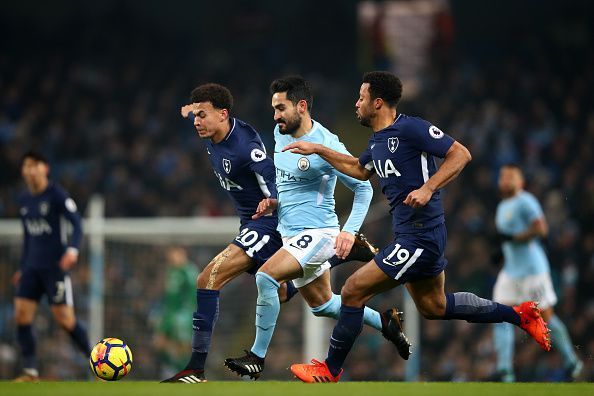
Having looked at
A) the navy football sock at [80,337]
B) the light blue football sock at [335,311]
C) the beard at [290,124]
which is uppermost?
the beard at [290,124]

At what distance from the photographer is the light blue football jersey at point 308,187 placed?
7.56m

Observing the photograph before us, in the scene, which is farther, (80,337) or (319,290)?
(80,337)

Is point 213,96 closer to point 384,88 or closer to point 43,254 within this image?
point 384,88

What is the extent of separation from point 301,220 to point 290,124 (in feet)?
2.17

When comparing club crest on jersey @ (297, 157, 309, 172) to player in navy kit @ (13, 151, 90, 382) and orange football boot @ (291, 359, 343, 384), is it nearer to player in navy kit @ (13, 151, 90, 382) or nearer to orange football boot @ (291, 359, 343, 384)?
orange football boot @ (291, 359, 343, 384)

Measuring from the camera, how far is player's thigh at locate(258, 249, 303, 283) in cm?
733

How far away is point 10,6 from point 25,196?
14.8 meters

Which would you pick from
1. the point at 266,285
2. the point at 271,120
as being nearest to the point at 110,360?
the point at 266,285

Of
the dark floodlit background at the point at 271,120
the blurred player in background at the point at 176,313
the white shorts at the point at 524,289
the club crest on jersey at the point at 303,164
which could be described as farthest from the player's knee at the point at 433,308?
the blurred player in background at the point at 176,313

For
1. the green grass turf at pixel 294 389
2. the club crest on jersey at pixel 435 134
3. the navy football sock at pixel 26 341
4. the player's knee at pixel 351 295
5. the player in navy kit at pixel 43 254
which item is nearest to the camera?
the green grass turf at pixel 294 389

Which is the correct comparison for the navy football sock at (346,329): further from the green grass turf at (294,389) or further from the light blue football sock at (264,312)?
the light blue football sock at (264,312)

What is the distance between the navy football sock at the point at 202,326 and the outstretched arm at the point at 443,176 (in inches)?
62.5

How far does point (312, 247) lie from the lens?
24.4ft

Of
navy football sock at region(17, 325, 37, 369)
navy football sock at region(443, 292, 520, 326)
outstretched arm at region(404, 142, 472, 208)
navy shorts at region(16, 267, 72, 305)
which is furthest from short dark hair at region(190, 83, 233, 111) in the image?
navy football sock at region(17, 325, 37, 369)
